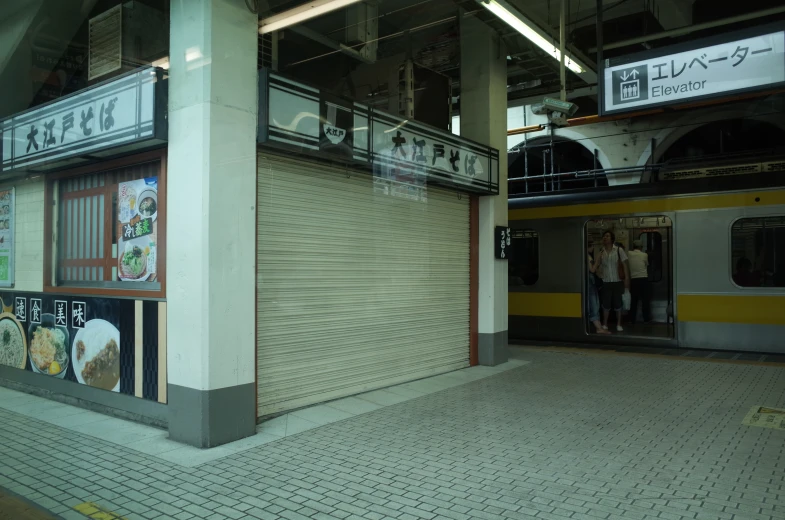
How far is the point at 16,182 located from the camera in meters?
6.75

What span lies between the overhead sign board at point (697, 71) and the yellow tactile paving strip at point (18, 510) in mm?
5449

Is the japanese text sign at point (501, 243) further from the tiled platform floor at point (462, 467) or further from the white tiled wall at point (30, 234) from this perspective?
the white tiled wall at point (30, 234)

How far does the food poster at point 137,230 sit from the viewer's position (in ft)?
17.9

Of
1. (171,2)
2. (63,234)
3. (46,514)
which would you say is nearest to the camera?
(46,514)

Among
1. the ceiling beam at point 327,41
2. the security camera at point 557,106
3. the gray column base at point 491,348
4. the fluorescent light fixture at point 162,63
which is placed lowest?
the gray column base at point 491,348

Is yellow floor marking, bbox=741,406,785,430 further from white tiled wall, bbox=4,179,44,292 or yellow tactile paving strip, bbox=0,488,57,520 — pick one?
white tiled wall, bbox=4,179,44,292

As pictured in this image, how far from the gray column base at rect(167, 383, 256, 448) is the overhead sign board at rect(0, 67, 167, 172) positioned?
227 centimetres

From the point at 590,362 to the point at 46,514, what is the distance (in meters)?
7.51

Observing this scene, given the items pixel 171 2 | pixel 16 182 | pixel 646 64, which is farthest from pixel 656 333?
pixel 16 182

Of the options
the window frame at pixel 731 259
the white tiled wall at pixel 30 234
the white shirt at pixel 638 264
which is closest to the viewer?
the white tiled wall at pixel 30 234

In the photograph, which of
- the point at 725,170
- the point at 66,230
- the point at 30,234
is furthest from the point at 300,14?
the point at 725,170

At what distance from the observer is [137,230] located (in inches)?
220

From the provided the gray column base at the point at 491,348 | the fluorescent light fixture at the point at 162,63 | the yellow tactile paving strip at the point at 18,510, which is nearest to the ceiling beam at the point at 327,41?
the fluorescent light fixture at the point at 162,63

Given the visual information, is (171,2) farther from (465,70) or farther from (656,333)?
(656,333)
